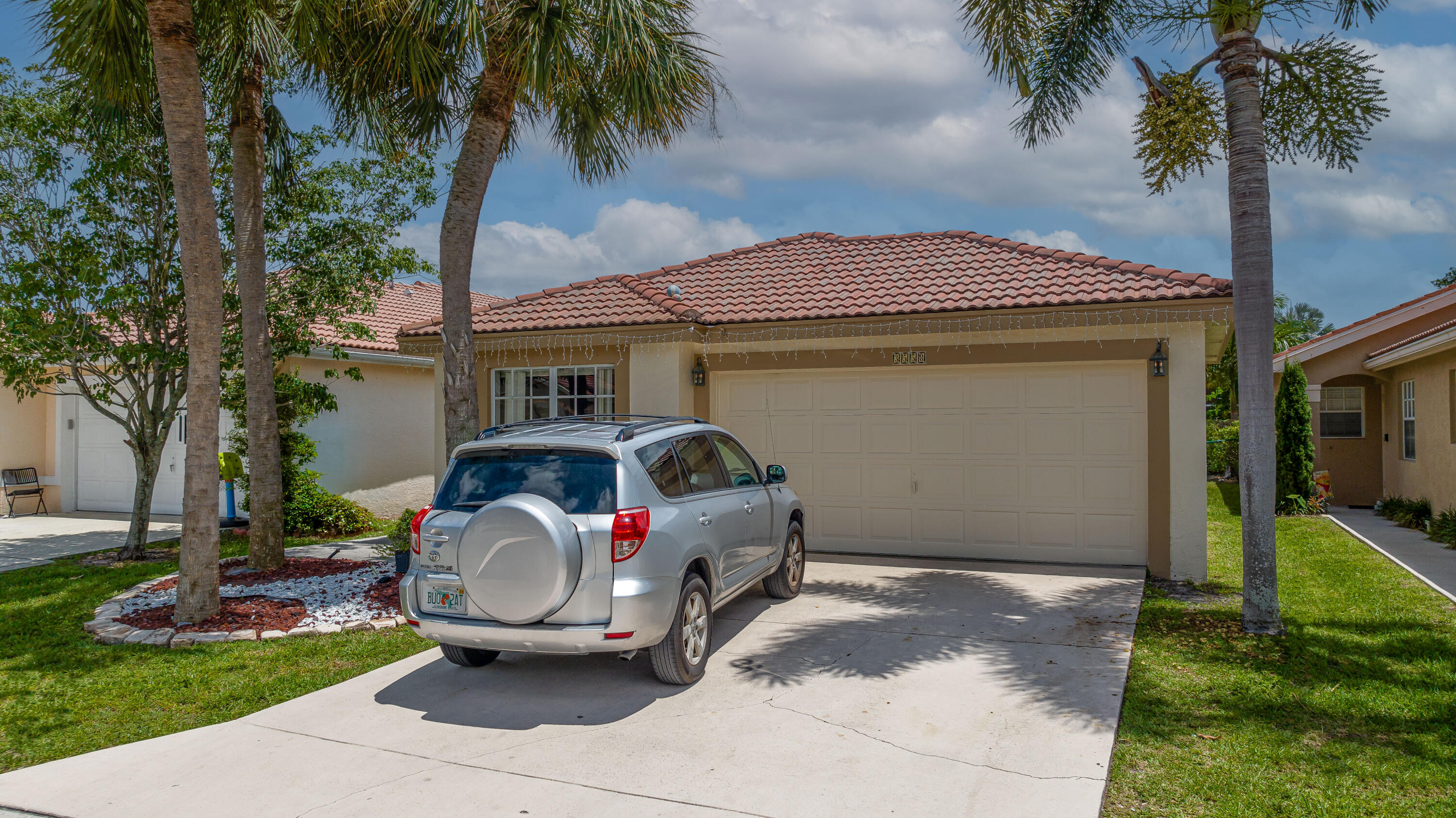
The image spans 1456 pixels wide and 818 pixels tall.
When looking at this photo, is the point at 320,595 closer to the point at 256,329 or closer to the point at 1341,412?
the point at 256,329

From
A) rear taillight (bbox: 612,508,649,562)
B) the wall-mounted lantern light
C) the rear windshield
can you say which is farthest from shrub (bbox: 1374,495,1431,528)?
the rear windshield

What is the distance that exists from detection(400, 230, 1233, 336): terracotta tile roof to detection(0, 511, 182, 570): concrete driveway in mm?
5372

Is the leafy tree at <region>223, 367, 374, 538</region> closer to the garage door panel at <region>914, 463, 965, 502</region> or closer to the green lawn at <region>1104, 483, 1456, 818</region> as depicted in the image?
the garage door panel at <region>914, 463, 965, 502</region>

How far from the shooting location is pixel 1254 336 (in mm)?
6816

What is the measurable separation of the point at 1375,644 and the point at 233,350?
40.2ft

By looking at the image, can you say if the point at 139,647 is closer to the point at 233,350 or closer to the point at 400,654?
the point at 400,654

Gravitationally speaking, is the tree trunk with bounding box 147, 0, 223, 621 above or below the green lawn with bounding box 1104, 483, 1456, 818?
above

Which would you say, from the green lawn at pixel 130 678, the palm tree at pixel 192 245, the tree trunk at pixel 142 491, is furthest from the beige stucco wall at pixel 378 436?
the palm tree at pixel 192 245

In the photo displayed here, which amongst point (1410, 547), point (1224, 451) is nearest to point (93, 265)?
point (1410, 547)

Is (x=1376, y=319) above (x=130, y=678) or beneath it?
above

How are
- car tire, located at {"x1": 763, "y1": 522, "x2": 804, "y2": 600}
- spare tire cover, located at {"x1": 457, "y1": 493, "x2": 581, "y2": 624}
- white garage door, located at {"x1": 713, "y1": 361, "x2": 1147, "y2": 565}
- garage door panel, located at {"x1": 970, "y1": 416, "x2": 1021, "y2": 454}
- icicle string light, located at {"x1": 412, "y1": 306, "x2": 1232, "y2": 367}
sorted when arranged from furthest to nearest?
garage door panel, located at {"x1": 970, "y1": 416, "x2": 1021, "y2": 454} → white garage door, located at {"x1": 713, "y1": 361, "x2": 1147, "y2": 565} → icicle string light, located at {"x1": 412, "y1": 306, "x2": 1232, "y2": 367} → car tire, located at {"x1": 763, "y1": 522, "x2": 804, "y2": 600} → spare tire cover, located at {"x1": 457, "y1": 493, "x2": 581, "y2": 624}

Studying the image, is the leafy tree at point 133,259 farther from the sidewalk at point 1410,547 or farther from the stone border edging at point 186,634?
the sidewalk at point 1410,547

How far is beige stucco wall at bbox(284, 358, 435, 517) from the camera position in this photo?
14664 mm

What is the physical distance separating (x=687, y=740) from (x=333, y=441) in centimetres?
1180
